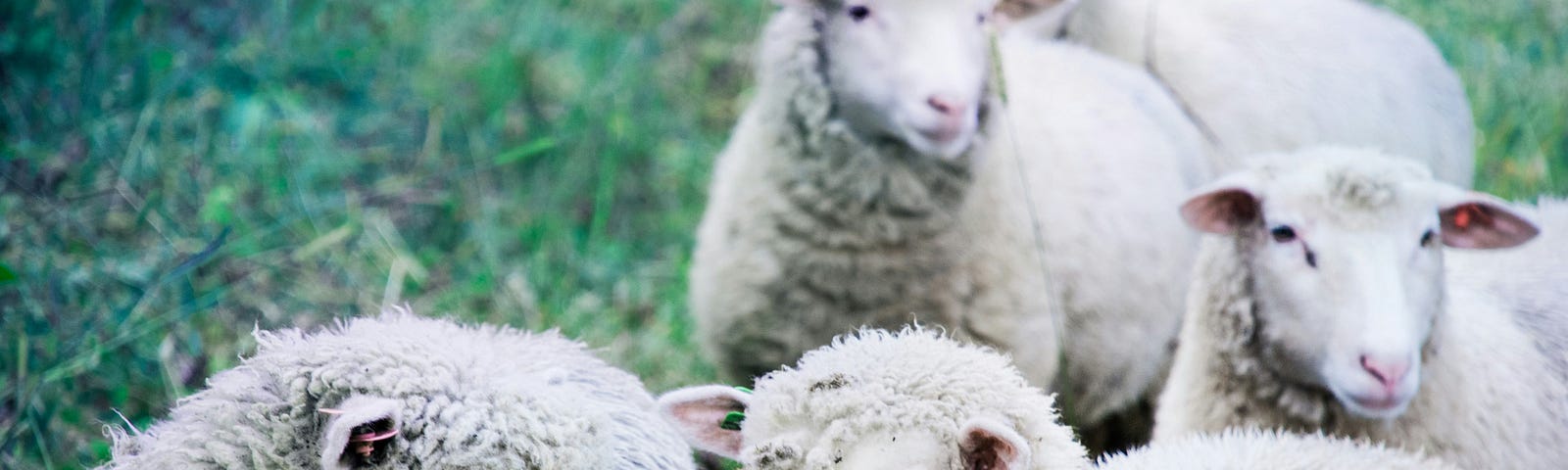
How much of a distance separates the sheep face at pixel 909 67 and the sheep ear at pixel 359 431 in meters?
1.71

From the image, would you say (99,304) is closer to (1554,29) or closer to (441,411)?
(441,411)

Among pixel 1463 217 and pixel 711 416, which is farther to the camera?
pixel 1463 217

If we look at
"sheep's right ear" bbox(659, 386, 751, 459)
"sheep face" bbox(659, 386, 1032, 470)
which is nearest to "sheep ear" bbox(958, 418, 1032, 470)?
"sheep face" bbox(659, 386, 1032, 470)

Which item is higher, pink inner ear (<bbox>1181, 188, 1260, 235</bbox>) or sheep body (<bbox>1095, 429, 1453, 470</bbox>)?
pink inner ear (<bbox>1181, 188, 1260, 235</bbox>)

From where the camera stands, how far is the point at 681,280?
5.07 meters

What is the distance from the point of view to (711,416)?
228cm

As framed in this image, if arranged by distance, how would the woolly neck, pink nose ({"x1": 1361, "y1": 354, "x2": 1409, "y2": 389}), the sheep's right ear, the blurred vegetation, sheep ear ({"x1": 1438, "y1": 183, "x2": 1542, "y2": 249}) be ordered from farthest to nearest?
the woolly neck
the blurred vegetation
sheep ear ({"x1": 1438, "y1": 183, "x2": 1542, "y2": 249})
pink nose ({"x1": 1361, "y1": 354, "x2": 1409, "y2": 389})
the sheep's right ear

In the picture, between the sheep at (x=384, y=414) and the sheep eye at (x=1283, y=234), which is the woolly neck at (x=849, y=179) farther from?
the sheep at (x=384, y=414)

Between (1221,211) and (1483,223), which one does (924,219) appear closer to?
(1221,211)

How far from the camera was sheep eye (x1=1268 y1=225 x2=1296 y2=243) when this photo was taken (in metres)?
2.83

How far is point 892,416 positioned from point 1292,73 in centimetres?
300

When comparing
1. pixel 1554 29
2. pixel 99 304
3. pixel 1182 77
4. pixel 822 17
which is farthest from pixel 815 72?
pixel 1554 29

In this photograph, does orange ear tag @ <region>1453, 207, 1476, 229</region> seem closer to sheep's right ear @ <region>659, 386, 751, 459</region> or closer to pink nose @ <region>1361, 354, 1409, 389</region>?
pink nose @ <region>1361, 354, 1409, 389</region>

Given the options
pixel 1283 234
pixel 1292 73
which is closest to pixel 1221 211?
pixel 1283 234
